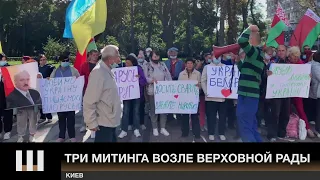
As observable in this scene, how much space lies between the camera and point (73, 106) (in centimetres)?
701

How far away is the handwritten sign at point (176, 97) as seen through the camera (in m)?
7.48

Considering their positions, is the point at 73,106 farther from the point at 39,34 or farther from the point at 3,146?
the point at 39,34

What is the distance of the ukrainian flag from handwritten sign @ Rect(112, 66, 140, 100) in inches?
40.3

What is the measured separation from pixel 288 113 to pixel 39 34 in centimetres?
5065

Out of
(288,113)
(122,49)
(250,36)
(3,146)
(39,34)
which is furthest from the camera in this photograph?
(39,34)

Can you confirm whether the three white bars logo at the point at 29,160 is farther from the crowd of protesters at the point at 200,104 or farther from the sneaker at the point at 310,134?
the sneaker at the point at 310,134

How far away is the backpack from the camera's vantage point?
743 centimetres

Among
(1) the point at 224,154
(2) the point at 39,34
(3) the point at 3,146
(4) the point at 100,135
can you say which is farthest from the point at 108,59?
(2) the point at 39,34

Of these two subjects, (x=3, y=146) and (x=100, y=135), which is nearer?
(x=3, y=146)

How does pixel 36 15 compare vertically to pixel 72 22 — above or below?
above

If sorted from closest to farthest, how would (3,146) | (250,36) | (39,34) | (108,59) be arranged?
1. (3,146)
2. (108,59)
3. (250,36)
4. (39,34)

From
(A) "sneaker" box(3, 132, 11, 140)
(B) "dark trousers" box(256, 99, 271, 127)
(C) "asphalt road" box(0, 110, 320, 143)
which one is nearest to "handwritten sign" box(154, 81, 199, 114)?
(C) "asphalt road" box(0, 110, 320, 143)

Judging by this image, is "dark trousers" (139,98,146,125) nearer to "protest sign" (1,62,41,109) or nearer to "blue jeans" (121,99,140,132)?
"blue jeans" (121,99,140,132)

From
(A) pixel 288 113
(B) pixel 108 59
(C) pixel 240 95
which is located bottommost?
(A) pixel 288 113
